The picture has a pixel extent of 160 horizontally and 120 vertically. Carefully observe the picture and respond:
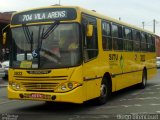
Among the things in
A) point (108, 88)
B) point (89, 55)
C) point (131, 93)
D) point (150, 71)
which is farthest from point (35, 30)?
point (150, 71)

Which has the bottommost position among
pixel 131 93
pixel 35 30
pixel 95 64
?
pixel 131 93

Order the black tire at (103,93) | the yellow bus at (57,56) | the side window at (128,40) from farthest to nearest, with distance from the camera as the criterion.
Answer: the side window at (128,40), the black tire at (103,93), the yellow bus at (57,56)

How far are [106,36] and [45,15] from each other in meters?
2.66

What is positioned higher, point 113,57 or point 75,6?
point 75,6

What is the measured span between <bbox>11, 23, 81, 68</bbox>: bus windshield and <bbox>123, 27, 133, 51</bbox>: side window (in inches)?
199

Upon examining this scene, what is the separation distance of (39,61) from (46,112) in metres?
1.45

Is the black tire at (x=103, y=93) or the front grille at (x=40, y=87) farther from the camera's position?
the black tire at (x=103, y=93)

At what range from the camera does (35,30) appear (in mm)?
12266

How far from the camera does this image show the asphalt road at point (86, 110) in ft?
37.1

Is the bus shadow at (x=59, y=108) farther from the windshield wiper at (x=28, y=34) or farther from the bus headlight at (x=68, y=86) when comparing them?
the windshield wiper at (x=28, y=34)

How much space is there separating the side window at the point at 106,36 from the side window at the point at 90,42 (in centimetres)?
76

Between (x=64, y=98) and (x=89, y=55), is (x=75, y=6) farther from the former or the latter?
(x=64, y=98)

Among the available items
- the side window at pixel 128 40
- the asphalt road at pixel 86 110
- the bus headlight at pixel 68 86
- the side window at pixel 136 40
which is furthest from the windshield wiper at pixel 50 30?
the side window at pixel 136 40

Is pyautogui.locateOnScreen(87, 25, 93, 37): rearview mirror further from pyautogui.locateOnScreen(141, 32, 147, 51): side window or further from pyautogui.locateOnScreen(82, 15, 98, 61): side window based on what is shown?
pyautogui.locateOnScreen(141, 32, 147, 51): side window
